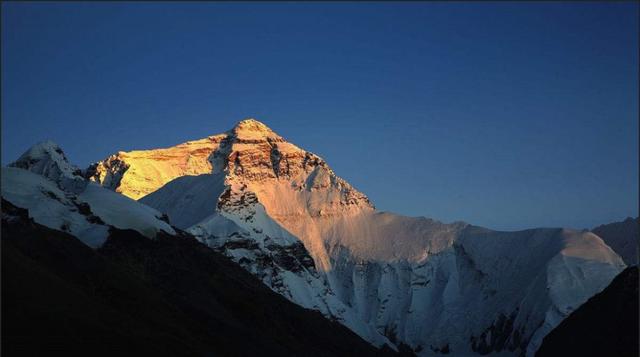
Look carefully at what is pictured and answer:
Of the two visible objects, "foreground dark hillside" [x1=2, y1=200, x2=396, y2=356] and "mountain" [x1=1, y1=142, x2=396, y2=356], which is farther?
"mountain" [x1=1, y1=142, x2=396, y2=356]

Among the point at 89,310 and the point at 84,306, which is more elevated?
the point at 84,306

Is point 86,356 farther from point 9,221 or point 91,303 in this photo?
point 9,221

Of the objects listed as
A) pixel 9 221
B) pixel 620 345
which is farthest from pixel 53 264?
pixel 620 345

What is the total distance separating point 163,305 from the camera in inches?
6737

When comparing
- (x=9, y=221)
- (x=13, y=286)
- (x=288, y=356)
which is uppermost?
(x=9, y=221)

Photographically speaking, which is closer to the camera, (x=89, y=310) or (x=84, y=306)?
(x=89, y=310)

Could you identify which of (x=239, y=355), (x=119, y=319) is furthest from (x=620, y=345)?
(x=119, y=319)

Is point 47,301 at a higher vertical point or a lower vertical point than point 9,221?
lower

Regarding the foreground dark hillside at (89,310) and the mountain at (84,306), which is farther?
the mountain at (84,306)

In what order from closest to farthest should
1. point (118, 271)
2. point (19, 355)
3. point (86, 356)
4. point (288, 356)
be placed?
1. point (19, 355)
2. point (86, 356)
3. point (118, 271)
4. point (288, 356)

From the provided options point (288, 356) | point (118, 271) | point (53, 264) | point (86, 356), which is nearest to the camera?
point (86, 356)

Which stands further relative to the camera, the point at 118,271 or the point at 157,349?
the point at 118,271

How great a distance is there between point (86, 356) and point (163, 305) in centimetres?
4897

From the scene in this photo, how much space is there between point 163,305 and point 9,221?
3134 cm
